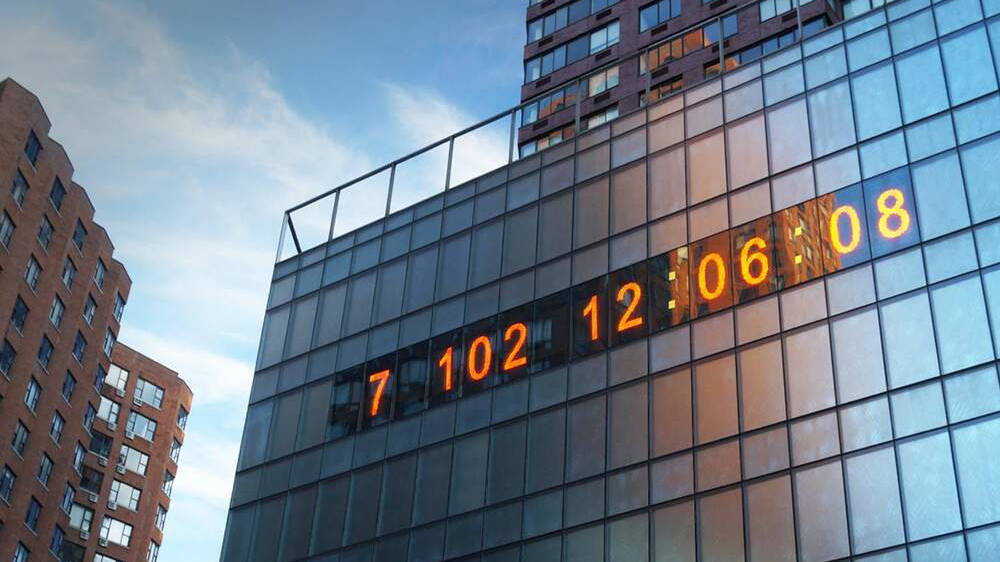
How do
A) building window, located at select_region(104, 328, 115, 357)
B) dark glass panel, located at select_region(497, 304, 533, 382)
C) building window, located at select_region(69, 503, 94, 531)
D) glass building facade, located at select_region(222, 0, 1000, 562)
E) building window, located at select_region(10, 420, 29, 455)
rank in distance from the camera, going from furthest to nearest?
1. building window, located at select_region(69, 503, 94, 531)
2. building window, located at select_region(104, 328, 115, 357)
3. building window, located at select_region(10, 420, 29, 455)
4. dark glass panel, located at select_region(497, 304, 533, 382)
5. glass building facade, located at select_region(222, 0, 1000, 562)

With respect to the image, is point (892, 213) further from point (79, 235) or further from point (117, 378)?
point (117, 378)

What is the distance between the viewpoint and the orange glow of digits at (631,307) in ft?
132

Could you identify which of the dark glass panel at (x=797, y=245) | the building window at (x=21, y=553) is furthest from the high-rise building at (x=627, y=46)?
the building window at (x=21, y=553)

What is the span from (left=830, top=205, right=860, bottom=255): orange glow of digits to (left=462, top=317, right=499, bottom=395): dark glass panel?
1255 cm

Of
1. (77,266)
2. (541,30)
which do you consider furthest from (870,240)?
(77,266)

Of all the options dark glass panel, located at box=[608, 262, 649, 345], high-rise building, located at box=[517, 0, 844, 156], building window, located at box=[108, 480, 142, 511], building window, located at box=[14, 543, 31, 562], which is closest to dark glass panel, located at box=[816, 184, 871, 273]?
dark glass panel, located at box=[608, 262, 649, 345]

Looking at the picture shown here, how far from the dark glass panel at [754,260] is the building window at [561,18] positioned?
3913cm

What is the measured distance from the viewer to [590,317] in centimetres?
4181

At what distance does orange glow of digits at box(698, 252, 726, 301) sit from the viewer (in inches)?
1523

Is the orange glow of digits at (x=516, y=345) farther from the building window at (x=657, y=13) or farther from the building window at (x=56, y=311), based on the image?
the building window at (x=56, y=311)

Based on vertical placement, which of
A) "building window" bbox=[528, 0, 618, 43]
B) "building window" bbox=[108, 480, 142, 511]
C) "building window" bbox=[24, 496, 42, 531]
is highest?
"building window" bbox=[528, 0, 618, 43]

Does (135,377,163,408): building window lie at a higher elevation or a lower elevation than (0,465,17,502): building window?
higher

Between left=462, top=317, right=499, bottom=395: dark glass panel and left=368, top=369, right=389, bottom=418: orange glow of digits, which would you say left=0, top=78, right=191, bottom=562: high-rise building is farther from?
left=462, top=317, right=499, bottom=395: dark glass panel

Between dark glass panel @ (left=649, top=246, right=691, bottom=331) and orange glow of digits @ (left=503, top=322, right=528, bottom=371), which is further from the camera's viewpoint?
orange glow of digits @ (left=503, top=322, right=528, bottom=371)
